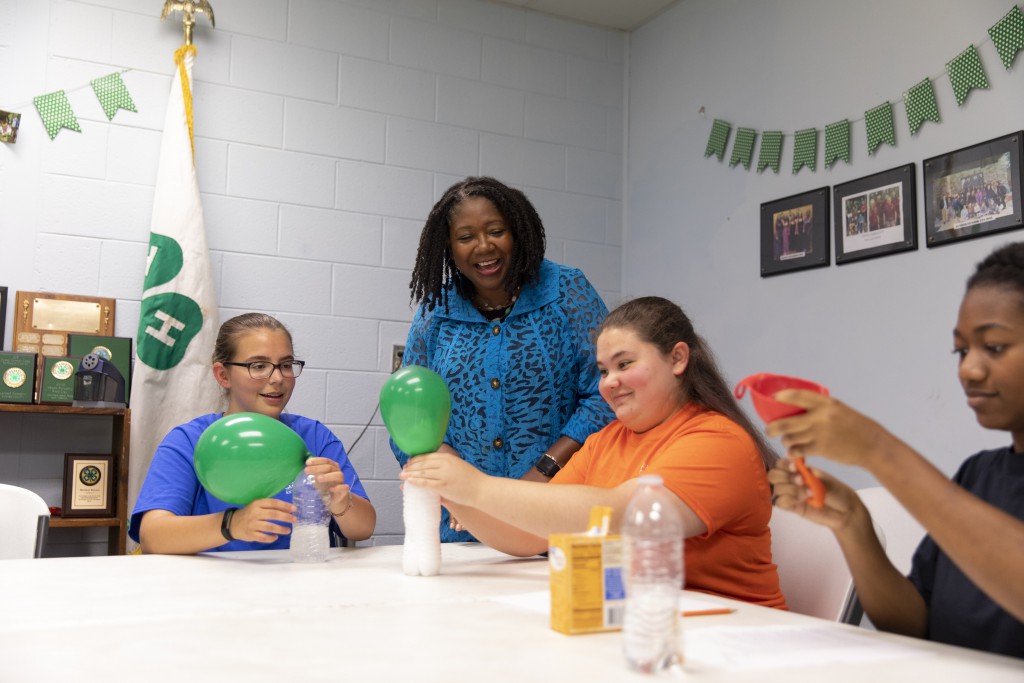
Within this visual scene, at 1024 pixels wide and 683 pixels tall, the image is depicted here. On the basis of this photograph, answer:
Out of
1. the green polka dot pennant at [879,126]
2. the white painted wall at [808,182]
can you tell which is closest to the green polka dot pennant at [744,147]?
the white painted wall at [808,182]

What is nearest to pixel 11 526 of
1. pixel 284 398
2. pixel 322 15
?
pixel 284 398

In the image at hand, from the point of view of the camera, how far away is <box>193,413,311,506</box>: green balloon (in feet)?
5.48

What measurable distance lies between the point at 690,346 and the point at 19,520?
4.88 feet

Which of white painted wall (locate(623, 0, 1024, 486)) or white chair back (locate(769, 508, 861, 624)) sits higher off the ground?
white painted wall (locate(623, 0, 1024, 486))

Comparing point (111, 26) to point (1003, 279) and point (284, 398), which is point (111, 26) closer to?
point (284, 398)

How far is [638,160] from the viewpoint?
14.0 ft

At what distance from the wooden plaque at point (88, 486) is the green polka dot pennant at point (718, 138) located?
2502mm

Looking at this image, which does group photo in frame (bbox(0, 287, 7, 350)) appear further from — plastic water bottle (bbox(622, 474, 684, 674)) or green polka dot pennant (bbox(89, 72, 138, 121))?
plastic water bottle (bbox(622, 474, 684, 674))

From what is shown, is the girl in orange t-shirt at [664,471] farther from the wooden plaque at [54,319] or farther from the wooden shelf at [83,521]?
the wooden plaque at [54,319]

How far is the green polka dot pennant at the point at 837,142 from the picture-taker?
3182 millimetres

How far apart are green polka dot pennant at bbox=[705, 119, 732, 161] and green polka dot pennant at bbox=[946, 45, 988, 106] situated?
3.27 feet

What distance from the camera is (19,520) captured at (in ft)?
6.75

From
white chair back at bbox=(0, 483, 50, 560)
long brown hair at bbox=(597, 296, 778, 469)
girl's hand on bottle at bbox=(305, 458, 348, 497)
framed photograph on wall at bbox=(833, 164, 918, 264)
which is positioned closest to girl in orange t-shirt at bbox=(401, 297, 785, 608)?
long brown hair at bbox=(597, 296, 778, 469)

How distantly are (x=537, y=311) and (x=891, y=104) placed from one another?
4.96 ft
